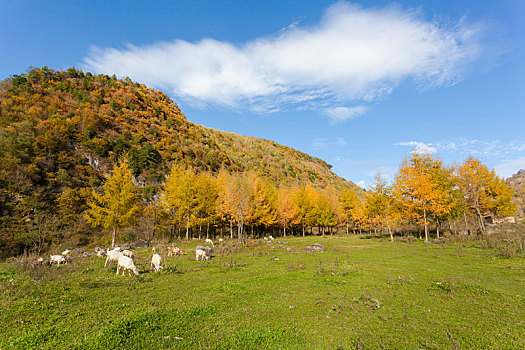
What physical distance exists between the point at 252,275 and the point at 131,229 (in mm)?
29108

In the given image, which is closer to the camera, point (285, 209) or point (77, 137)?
point (77, 137)

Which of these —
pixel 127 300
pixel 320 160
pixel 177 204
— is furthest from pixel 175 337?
pixel 320 160

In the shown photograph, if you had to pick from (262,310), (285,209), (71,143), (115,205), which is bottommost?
(262,310)

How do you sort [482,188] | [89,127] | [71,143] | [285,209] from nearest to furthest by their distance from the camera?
[482,188] < [71,143] < [89,127] < [285,209]

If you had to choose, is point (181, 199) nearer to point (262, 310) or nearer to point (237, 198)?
point (237, 198)

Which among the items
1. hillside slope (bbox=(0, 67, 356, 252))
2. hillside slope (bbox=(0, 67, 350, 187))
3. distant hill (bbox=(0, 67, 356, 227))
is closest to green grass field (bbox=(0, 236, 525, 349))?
hillside slope (bbox=(0, 67, 356, 252))

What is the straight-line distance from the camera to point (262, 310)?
27.9 ft

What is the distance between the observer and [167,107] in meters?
84.4

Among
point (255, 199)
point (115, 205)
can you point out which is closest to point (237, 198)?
point (255, 199)

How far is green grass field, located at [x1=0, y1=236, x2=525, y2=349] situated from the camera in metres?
6.17

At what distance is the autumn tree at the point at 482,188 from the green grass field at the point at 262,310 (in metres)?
24.3

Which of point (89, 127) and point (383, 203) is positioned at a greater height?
point (89, 127)

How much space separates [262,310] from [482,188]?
130ft

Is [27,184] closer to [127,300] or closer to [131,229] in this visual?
[131,229]
